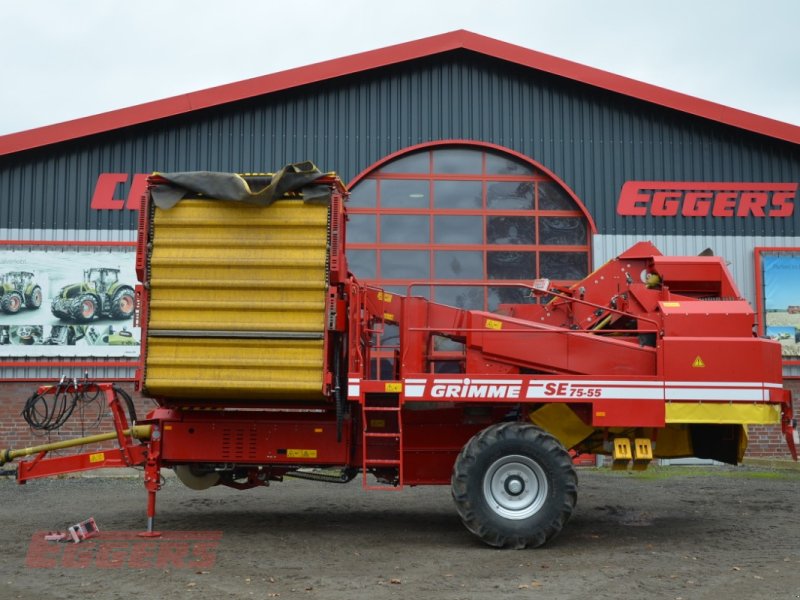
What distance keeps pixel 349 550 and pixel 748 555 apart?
12.7 ft

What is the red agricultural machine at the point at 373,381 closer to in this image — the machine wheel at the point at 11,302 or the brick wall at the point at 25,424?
the brick wall at the point at 25,424

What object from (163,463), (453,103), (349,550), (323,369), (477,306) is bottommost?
(349,550)

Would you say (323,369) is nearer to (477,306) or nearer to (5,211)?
(477,306)

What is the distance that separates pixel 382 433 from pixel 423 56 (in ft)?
32.9

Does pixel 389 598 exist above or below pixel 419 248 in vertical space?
below

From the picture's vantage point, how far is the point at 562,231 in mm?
17797

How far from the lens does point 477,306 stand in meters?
17.5

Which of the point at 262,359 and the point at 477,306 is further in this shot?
the point at 477,306

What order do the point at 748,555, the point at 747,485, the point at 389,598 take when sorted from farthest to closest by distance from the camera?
the point at 747,485
the point at 748,555
the point at 389,598

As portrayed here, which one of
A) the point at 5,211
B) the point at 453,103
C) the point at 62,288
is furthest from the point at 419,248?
the point at 5,211

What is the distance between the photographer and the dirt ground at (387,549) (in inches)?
298

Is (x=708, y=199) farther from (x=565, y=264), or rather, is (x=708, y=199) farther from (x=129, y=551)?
(x=129, y=551)

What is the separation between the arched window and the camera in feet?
57.7

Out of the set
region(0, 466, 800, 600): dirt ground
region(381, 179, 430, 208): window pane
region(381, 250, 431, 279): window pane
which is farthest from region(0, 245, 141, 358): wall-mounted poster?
region(381, 179, 430, 208): window pane
